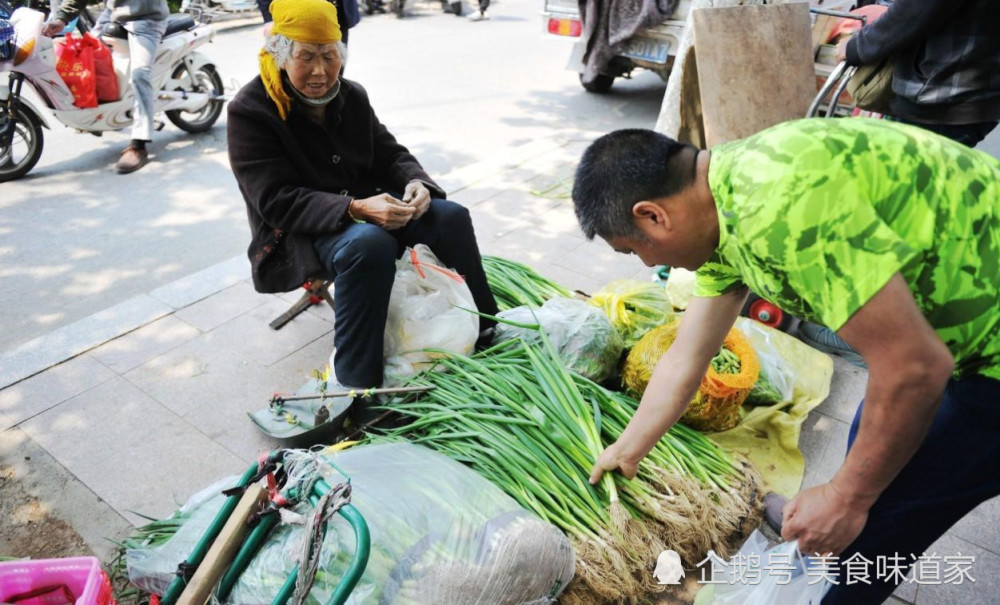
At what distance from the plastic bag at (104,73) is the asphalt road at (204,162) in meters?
0.51

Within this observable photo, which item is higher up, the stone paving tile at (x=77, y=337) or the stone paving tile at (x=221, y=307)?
the stone paving tile at (x=77, y=337)

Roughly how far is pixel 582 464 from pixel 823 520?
726mm

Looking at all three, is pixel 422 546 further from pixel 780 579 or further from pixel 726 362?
pixel 726 362

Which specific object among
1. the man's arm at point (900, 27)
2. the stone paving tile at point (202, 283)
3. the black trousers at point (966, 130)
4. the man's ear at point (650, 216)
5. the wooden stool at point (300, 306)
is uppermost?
the man's arm at point (900, 27)

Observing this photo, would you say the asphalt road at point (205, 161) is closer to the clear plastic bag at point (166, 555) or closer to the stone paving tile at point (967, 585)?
the clear plastic bag at point (166, 555)

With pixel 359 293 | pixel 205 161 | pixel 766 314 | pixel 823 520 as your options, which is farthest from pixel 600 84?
pixel 823 520

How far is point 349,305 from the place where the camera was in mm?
2291

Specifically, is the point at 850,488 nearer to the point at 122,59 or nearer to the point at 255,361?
the point at 255,361

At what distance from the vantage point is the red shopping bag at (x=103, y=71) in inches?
187

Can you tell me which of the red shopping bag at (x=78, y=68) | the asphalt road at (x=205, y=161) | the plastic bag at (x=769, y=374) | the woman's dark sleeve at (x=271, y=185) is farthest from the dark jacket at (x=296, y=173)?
the red shopping bag at (x=78, y=68)

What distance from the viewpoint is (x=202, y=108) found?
5590mm

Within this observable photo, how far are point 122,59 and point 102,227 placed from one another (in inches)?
69.2

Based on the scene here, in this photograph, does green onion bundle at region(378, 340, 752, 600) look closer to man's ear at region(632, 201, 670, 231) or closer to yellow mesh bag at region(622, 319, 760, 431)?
yellow mesh bag at region(622, 319, 760, 431)

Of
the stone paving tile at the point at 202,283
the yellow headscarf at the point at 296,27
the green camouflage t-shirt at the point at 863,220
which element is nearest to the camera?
the green camouflage t-shirt at the point at 863,220
